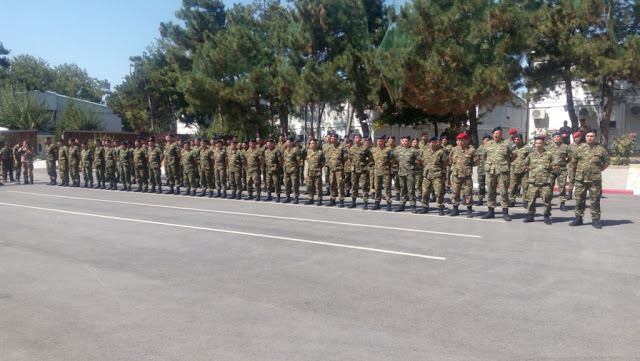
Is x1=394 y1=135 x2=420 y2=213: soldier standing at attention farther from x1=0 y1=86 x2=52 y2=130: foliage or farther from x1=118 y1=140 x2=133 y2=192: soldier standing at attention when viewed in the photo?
x1=0 y1=86 x2=52 y2=130: foliage

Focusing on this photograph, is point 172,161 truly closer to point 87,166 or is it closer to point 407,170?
point 87,166

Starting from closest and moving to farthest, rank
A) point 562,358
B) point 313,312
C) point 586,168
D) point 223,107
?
point 562,358 → point 313,312 → point 586,168 → point 223,107

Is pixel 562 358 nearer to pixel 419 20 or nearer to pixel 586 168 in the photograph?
pixel 586 168

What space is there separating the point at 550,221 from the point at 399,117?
61.7ft

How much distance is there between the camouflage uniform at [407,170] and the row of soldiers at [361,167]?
22 millimetres

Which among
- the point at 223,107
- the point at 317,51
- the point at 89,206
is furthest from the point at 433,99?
the point at 89,206

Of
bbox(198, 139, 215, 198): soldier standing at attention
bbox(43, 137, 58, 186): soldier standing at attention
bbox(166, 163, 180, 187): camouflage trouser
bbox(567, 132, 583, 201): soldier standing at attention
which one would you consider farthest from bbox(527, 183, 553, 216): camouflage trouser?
bbox(43, 137, 58, 186): soldier standing at attention

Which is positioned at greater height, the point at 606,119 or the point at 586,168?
the point at 606,119

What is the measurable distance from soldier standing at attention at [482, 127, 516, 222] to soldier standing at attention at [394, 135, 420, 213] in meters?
1.81

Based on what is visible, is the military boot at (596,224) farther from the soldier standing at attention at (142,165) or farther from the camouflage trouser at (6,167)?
the camouflage trouser at (6,167)

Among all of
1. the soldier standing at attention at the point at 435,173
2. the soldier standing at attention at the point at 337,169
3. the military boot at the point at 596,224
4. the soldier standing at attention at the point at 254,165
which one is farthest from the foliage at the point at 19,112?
the military boot at the point at 596,224

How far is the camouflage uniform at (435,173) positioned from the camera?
11.5 meters

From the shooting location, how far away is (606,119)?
24047 mm

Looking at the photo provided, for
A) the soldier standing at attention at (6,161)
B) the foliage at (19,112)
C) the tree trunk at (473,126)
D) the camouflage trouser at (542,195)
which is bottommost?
the camouflage trouser at (542,195)
